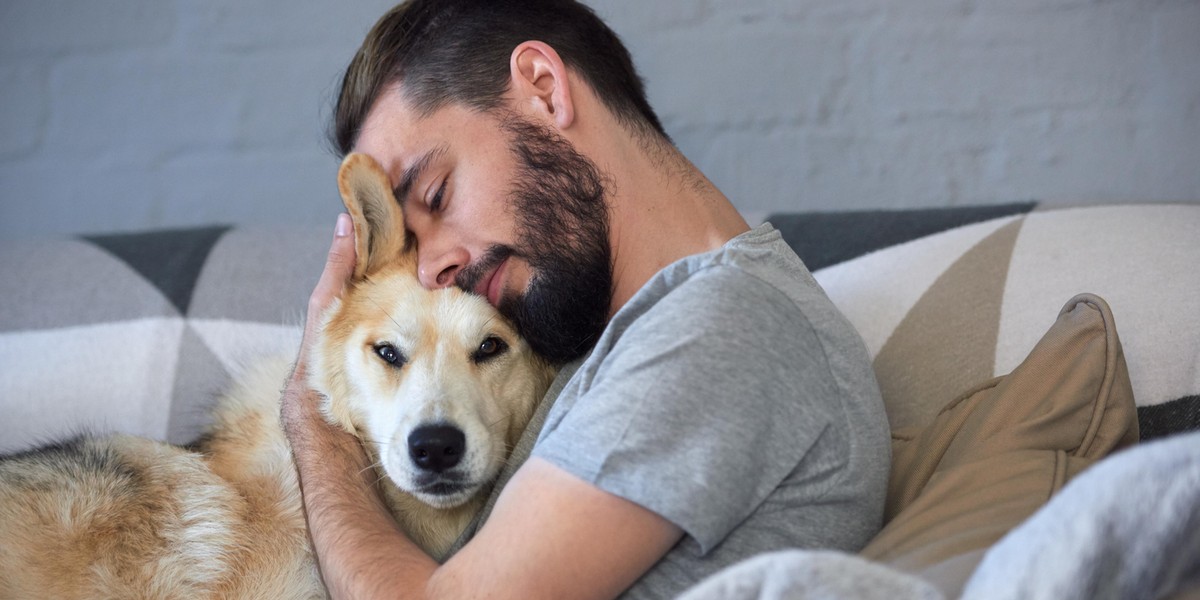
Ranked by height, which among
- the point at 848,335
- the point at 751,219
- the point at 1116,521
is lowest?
the point at 751,219

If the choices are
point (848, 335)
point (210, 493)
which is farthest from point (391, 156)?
point (848, 335)

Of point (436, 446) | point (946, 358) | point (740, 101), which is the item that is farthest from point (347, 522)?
point (740, 101)

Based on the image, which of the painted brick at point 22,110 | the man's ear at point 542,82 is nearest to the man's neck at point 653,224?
the man's ear at point 542,82

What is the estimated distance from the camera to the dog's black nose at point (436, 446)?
3.87 ft

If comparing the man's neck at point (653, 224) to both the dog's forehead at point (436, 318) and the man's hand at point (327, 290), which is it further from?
the man's hand at point (327, 290)

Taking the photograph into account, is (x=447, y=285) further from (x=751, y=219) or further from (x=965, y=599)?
(x=965, y=599)

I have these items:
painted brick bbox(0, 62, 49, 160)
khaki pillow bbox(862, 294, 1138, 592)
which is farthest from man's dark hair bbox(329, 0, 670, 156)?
painted brick bbox(0, 62, 49, 160)

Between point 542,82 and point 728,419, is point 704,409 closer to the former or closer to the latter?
point 728,419

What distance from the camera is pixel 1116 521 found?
612mm

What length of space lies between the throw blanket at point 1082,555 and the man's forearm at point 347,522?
461 mm

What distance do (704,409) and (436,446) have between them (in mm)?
418

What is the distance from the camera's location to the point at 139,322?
180 cm

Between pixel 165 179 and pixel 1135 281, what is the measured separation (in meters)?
2.15

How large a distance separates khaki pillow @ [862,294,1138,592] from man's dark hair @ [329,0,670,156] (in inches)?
23.8
